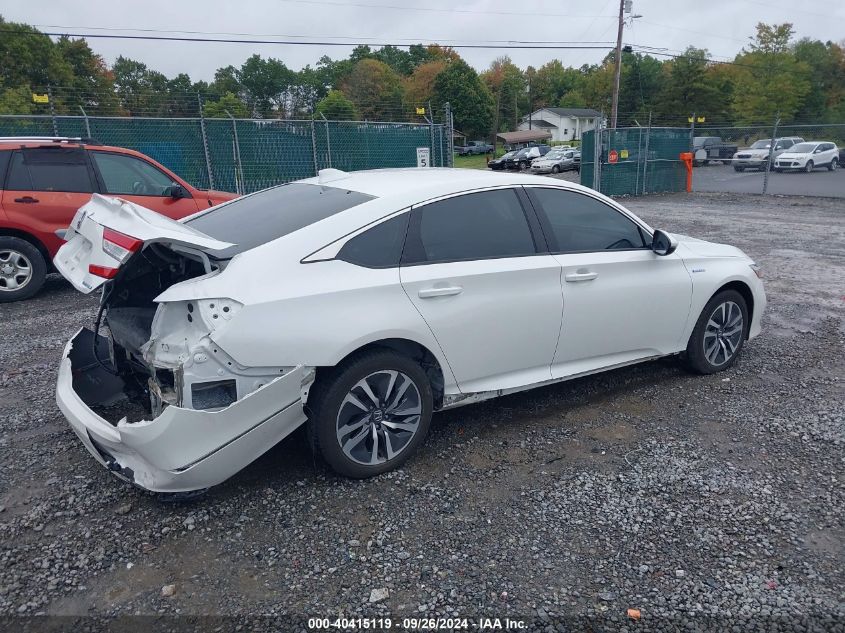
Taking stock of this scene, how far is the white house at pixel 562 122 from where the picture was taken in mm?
84562

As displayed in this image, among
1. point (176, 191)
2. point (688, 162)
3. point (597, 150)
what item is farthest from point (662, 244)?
point (688, 162)

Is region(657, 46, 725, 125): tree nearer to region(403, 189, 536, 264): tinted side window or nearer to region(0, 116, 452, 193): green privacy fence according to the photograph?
region(0, 116, 452, 193): green privacy fence

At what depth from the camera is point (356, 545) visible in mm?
2975

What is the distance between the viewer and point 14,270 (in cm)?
727

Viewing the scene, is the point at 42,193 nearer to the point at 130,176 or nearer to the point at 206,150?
the point at 130,176

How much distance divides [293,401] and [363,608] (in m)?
1.01

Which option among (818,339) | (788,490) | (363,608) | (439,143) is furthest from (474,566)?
(439,143)

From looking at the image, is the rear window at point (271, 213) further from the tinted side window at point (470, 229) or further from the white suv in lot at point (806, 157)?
the white suv in lot at point (806, 157)

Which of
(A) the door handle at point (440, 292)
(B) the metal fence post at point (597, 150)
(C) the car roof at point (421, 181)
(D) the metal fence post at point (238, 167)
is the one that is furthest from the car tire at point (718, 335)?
(B) the metal fence post at point (597, 150)

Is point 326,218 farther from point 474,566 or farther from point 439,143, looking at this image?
point 439,143

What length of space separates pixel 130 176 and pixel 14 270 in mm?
1716

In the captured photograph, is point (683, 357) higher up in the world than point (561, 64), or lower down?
lower down

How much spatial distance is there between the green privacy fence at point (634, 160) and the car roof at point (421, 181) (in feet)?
49.2

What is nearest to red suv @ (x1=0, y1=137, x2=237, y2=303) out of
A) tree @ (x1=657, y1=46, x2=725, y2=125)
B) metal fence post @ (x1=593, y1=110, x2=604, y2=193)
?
metal fence post @ (x1=593, y1=110, x2=604, y2=193)
